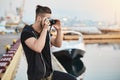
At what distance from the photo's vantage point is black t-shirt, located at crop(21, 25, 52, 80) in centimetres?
167

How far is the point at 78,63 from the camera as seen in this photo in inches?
166

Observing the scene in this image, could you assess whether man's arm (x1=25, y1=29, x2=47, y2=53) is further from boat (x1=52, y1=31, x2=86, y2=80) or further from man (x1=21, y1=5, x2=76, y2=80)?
boat (x1=52, y1=31, x2=86, y2=80)

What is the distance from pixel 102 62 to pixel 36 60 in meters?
4.06

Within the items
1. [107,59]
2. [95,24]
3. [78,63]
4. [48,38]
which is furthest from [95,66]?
[48,38]

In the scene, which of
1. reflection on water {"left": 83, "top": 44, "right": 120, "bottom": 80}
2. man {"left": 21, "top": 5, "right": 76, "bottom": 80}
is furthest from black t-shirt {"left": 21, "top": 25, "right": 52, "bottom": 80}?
reflection on water {"left": 83, "top": 44, "right": 120, "bottom": 80}

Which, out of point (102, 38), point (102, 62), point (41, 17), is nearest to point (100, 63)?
point (102, 62)

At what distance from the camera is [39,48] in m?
1.62

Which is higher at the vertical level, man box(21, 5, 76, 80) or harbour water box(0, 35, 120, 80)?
man box(21, 5, 76, 80)

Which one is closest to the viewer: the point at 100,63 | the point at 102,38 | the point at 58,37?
the point at 58,37

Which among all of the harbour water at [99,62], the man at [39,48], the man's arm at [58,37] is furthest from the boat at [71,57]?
the man at [39,48]

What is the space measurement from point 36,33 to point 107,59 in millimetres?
4341

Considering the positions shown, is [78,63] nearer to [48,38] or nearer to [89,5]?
[48,38]

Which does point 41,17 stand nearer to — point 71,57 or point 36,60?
point 36,60

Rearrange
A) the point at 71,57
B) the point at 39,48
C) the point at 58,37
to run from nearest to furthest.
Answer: the point at 39,48
the point at 58,37
the point at 71,57
